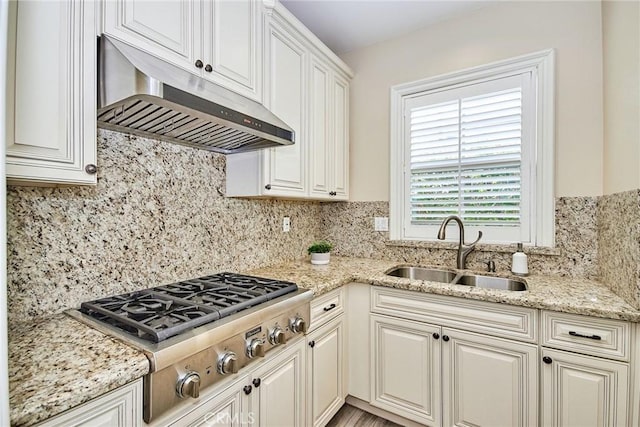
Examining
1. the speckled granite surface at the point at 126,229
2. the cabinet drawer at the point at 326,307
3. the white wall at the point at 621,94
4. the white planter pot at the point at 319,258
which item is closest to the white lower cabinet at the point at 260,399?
the cabinet drawer at the point at 326,307

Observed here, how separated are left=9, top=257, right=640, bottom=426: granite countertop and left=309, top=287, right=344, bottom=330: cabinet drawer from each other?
0.07 m

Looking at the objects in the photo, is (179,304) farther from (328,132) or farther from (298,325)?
(328,132)

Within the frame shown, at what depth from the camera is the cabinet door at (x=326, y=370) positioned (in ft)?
5.30

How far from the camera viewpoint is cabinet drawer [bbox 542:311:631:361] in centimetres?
127

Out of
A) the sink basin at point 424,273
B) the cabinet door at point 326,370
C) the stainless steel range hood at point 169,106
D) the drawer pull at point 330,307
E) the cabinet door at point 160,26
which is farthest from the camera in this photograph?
the sink basin at point 424,273

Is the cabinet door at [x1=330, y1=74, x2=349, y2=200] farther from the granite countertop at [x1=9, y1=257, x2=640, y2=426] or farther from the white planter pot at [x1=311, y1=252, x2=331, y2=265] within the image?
the granite countertop at [x1=9, y1=257, x2=640, y2=426]

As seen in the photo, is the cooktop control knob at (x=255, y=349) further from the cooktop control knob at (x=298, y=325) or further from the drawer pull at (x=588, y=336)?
the drawer pull at (x=588, y=336)

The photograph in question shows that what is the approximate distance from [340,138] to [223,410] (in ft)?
6.40

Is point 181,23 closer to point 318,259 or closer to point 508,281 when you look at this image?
point 318,259

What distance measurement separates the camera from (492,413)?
155cm

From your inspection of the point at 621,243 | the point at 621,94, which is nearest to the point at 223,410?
the point at 621,243

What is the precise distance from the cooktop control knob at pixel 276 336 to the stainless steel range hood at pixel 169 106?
2.82ft

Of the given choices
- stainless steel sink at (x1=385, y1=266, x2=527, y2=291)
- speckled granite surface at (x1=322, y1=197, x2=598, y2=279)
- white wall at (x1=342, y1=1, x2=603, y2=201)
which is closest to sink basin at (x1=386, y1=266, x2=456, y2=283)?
stainless steel sink at (x1=385, y1=266, x2=527, y2=291)

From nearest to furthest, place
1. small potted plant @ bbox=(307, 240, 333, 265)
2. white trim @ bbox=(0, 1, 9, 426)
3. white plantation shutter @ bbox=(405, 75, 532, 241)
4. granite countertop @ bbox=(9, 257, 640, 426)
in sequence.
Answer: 1. white trim @ bbox=(0, 1, 9, 426)
2. granite countertop @ bbox=(9, 257, 640, 426)
3. white plantation shutter @ bbox=(405, 75, 532, 241)
4. small potted plant @ bbox=(307, 240, 333, 265)
